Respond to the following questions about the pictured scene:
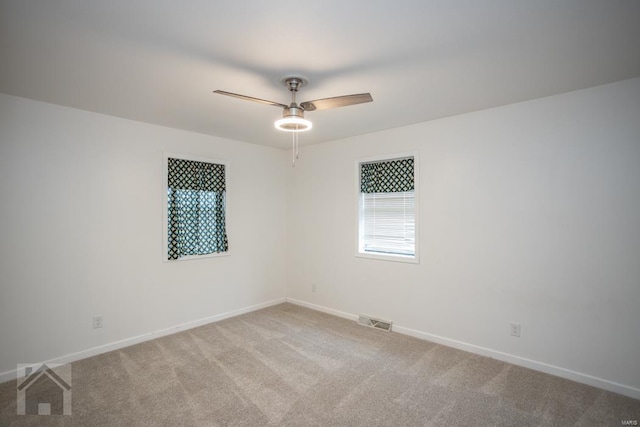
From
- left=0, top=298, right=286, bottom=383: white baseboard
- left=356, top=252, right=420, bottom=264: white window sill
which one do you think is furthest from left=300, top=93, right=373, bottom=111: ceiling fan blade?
left=0, top=298, right=286, bottom=383: white baseboard

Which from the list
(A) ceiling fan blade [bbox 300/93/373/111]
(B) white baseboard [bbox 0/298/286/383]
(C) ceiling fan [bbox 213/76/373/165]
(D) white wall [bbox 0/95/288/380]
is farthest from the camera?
(B) white baseboard [bbox 0/298/286/383]

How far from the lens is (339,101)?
2268 millimetres

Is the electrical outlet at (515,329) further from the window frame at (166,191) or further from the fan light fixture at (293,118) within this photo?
the window frame at (166,191)

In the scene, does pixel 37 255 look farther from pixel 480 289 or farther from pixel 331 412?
pixel 480 289

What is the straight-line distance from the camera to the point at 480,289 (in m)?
3.28

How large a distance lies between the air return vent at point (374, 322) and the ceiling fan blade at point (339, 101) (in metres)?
2.85

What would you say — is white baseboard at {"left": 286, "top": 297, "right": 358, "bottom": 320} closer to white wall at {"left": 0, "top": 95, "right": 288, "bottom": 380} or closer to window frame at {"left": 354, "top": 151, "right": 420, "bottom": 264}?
window frame at {"left": 354, "top": 151, "right": 420, "bottom": 264}

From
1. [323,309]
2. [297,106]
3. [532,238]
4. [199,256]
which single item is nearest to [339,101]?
[297,106]

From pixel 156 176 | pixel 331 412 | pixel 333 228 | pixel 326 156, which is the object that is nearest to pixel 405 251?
pixel 333 228

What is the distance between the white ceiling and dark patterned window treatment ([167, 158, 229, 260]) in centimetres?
102

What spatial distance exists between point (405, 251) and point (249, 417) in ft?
8.31

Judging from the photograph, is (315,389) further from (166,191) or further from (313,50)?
(166,191)

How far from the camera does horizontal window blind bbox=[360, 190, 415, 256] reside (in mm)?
3906

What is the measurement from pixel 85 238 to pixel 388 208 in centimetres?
348
